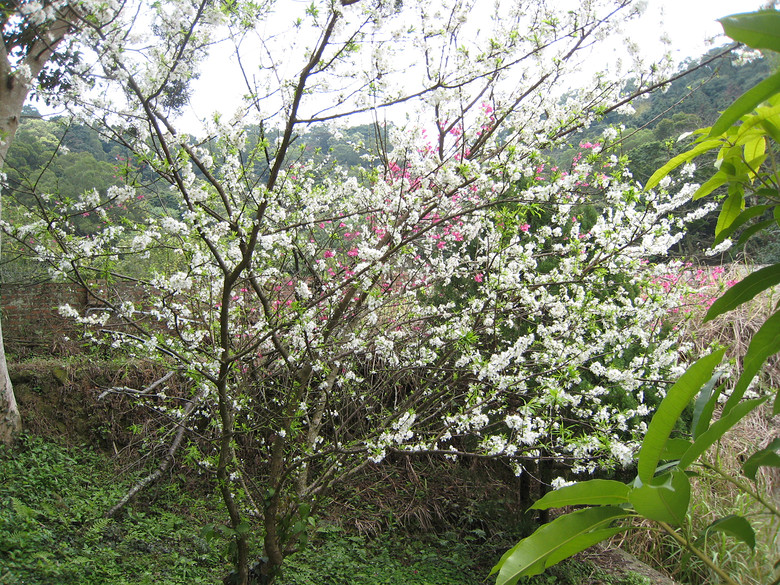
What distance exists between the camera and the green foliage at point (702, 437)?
1.57 feet

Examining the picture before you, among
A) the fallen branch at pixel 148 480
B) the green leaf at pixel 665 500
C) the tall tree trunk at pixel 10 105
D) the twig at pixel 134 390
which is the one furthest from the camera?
the tall tree trunk at pixel 10 105

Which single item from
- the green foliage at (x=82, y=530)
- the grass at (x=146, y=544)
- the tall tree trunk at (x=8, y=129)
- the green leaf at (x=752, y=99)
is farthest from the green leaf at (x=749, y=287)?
the tall tree trunk at (x=8, y=129)

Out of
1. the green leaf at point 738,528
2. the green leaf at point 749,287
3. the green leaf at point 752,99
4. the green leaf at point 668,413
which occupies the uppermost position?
the green leaf at point 752,99

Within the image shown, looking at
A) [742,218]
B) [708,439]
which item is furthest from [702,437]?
[742,218]

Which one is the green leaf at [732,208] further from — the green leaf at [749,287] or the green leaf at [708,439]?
the green leaf at [708,439]

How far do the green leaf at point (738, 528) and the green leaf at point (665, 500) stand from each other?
8 centimetres

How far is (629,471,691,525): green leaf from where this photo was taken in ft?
1.53

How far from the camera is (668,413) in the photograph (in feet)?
1.81

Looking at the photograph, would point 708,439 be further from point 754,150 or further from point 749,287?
point 754,150

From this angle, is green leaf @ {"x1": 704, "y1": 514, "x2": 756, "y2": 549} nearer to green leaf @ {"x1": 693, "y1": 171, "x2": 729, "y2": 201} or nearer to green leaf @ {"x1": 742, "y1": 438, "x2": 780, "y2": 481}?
green leaf @ {"x1": 742, "y1": 438, "x2": 780, "y2": 481}

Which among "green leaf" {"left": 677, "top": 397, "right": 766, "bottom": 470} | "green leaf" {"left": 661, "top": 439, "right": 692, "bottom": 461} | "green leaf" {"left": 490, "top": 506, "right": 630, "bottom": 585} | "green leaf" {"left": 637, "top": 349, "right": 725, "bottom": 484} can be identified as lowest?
"green leaf" {"left": 490, "top": 506, "right": 630, "bottom": 585}

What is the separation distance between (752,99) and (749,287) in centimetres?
28

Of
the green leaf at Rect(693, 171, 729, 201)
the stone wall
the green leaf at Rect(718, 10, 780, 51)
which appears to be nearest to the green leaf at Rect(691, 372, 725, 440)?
the green leaf at Rect(693, 171, 729, 201)

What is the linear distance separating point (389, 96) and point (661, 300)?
7.11 ft
